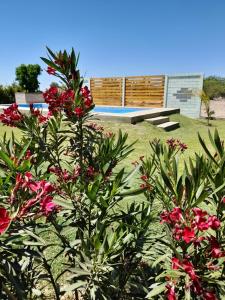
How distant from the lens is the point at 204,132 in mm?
10398

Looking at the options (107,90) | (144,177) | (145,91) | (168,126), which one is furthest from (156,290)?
(107,90)

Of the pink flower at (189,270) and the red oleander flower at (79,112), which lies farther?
the red oleander flower at (79,112)

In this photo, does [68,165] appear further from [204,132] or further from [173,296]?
[204,132]

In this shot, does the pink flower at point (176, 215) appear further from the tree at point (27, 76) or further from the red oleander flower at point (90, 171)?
the tree at point (27, 76)

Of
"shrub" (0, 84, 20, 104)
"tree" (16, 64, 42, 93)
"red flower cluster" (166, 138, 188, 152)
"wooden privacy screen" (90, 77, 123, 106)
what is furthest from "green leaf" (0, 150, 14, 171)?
"tree" (16, 64, 42, 93)

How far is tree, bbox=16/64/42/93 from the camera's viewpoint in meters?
29.2

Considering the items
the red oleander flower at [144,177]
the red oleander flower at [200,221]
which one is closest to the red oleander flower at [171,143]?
the red oleander flower at [144,177]

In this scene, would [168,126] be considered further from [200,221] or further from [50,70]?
[200,221]

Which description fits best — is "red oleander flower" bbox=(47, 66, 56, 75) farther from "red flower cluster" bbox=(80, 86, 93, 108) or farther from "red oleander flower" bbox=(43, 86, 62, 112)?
"red flower cluster" bbox=(80, 86, 93, 108)

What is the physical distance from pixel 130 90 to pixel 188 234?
16842 mm

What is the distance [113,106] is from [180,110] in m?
4.70

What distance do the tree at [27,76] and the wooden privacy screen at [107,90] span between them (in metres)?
13.1

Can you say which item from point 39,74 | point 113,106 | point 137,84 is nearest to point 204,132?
point 137,84

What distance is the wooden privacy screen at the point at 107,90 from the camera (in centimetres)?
1773
